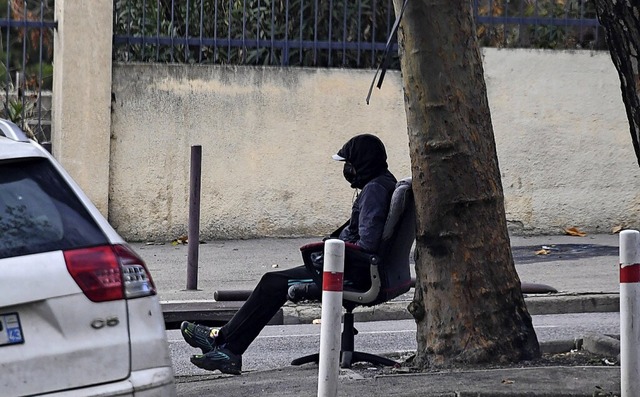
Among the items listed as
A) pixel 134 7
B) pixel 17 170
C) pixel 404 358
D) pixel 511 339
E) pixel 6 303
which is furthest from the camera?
pixel 134 7

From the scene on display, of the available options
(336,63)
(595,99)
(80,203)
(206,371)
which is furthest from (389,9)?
(80,203)

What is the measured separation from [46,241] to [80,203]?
0.69ft

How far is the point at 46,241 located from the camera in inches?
166

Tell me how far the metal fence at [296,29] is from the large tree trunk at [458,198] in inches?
268

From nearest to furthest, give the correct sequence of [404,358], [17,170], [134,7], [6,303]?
[6,303] → [17,170] → [404,358] → [134,7]

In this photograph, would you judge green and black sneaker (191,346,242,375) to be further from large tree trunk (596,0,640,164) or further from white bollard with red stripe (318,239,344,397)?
large tree trunk (596,0,640,164)

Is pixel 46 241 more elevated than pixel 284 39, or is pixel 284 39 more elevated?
pixel 284 39

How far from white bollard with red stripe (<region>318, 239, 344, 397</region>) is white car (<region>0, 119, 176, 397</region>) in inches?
45.3

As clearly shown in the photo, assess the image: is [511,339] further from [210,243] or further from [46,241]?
[210,243]

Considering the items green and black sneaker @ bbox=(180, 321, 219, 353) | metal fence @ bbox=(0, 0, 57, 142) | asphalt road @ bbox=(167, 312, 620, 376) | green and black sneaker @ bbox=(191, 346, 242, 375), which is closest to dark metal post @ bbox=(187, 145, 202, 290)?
asphalt road @ bbox=(167, 312, 620, 376)

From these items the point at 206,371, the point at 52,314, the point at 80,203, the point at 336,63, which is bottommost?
the point at 206,371

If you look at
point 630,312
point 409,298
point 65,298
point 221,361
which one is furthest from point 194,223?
point 65,298

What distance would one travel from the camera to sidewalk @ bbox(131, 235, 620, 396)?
6125 millimetres

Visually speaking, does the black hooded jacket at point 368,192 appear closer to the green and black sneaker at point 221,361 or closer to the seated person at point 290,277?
the seated person at point 290,277
